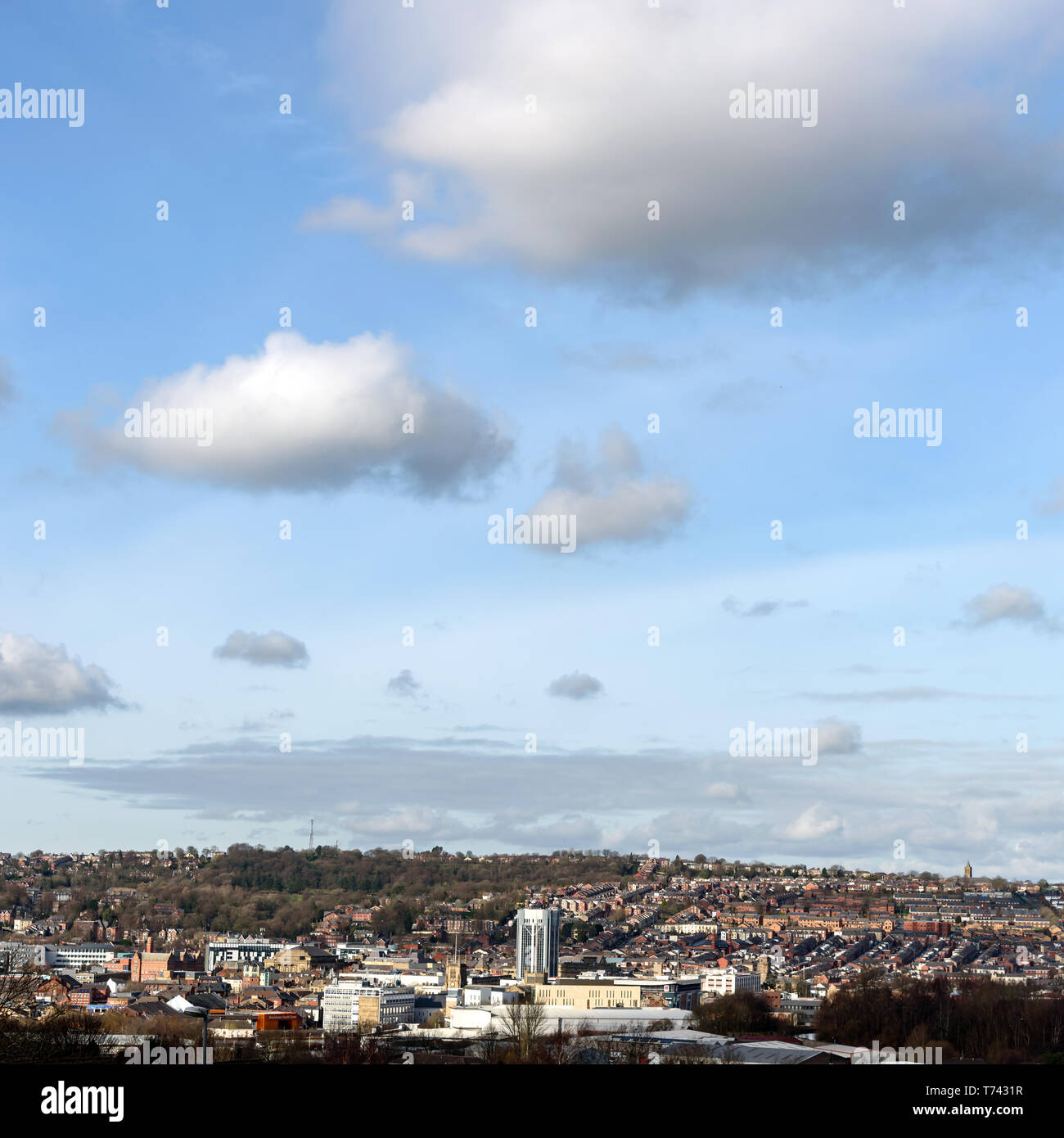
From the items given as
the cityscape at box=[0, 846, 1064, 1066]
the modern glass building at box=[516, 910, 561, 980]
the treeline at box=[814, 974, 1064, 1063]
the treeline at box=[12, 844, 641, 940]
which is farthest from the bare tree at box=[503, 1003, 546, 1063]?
the treeline at box=[12, 844, 641, 940]

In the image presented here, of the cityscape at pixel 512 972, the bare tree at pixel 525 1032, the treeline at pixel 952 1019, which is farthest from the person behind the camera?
the treeline at pixel 952 1019

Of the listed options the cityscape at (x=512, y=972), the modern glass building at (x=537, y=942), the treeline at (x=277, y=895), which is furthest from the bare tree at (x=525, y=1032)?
the treeline at (x=277, y=895)

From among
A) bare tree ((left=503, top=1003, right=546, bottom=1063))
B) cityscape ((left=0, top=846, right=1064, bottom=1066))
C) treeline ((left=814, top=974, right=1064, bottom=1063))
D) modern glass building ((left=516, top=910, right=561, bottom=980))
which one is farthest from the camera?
modern glass building ((left=516, top=910, right=561, bottom=980))

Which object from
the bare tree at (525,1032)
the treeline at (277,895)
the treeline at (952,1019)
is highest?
the bare tree at (525,1032)

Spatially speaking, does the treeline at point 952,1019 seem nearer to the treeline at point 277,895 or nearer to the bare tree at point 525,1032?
the bare tree at point 525,1032

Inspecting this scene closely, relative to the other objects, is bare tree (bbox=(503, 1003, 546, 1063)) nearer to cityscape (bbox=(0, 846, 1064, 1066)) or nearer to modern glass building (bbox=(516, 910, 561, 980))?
cityscape (bbox=(0, 846, 1064, 1066))

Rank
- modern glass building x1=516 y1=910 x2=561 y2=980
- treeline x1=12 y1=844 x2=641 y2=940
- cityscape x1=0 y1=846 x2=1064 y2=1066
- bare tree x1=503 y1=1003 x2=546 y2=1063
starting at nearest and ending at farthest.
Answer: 1. bare tree x1=503 y1=1003 x2=546 y2=1063
2. cityscape x1=0 y1=846 x2=1064 y2=1066
3. modern glass building x1=516 y1=910 x2=561 y2=980
4. treeline x1=12 y1=844 x2=641 y2=940
